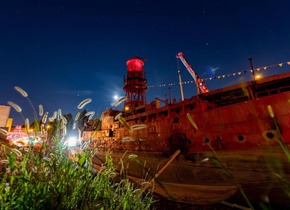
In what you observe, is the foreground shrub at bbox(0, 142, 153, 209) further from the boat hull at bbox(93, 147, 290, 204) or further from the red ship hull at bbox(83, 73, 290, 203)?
the boat hull at bbox(93, 147, 290, 204)

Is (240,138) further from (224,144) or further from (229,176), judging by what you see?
(229,176)

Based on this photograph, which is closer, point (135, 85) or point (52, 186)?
point (52, 186)

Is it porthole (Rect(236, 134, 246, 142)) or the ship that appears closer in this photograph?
the ship

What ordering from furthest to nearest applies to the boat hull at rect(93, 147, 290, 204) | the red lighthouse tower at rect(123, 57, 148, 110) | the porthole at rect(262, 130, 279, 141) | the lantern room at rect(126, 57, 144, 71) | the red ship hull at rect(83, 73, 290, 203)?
1. the lantern room at rect(126, 57, 144, 71)
2. the red lighthouse tower at rect(123, 57, 148, 110)
3. the porthole at rect(262, 130, 279, 141)
4. the red ship hull at rect(83, 73, 290, 203)
5. the boat hull at rect(93, 147, 290, 204)

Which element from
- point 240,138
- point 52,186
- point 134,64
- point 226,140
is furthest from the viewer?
point 134,64

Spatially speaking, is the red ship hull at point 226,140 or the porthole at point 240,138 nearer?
the red ship hull at point 226,140

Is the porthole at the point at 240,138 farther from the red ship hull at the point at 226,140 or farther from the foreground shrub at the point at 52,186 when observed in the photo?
the foreground shrub at the point at 52,186

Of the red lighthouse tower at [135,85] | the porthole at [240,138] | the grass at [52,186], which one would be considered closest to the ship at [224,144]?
the porthole at [240,138]

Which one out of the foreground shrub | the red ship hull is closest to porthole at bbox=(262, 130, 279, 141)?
the red ship hull

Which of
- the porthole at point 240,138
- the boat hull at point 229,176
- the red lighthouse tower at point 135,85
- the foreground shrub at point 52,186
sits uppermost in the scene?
the red lighthouse tower at point 135,85

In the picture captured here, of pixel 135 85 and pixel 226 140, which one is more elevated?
pixel 135 85

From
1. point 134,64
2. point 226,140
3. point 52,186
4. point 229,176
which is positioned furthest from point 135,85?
point 52,186

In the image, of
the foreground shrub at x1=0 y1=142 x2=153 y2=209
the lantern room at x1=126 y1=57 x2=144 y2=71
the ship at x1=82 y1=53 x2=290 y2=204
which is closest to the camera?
the foreground shrub at x1=0 y1=142 x2=153 y2=209

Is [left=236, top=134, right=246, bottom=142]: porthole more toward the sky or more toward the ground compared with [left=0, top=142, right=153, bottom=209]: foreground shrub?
more toward the sky
